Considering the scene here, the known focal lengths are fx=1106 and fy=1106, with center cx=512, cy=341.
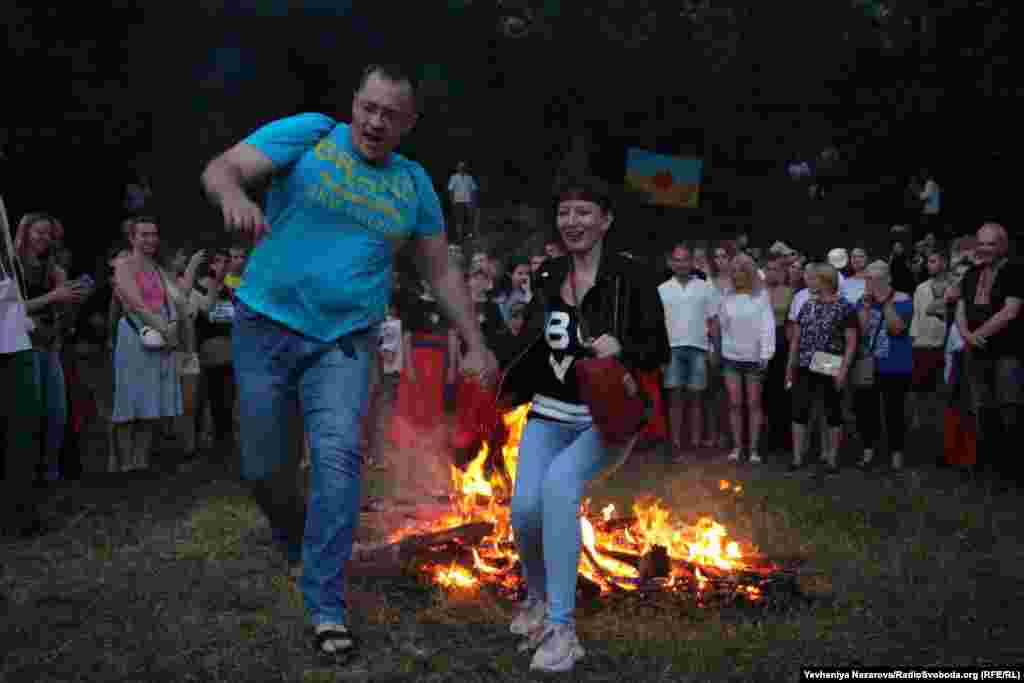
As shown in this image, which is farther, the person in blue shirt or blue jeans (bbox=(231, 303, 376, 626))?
the person in blue shirt

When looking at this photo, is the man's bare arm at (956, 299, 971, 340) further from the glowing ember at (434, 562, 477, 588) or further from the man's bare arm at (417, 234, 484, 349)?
the man's bare arm at (417, 234, 484, 349)

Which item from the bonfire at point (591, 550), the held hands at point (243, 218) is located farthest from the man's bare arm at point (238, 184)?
the bonfire at point (591, 550)

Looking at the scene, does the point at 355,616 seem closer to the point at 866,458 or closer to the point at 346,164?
the point at 346,164

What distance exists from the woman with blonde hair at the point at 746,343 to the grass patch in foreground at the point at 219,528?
15.7ft

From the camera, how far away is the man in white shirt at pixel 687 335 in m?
11.0

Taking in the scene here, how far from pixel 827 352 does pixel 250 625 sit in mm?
6459

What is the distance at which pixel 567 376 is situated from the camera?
480cm

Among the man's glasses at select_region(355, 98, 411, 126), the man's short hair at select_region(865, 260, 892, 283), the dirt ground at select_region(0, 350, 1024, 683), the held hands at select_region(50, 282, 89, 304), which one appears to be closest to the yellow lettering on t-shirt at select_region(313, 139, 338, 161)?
the man's glasses at select_region(355, 98, 411, 126)

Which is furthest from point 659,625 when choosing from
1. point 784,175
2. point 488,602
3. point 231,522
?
point 784,175

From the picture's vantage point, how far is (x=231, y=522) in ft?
23.8

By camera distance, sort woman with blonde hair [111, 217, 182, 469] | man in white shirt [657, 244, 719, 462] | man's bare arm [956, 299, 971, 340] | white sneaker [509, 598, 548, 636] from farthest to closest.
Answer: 1. man in white shirt [657, 244, 719, 462]
2. man's bare arm [956, 299, 971, 340]
3. woman with blonde hair [111, 217, 182, 469]
4. white sneaker [509, 598, 548, 636]

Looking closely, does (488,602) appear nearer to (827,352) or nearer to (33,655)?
(33,655)

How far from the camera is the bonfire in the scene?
18.4 feet

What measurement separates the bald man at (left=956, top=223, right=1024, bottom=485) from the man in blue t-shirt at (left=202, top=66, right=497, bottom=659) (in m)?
6.54
